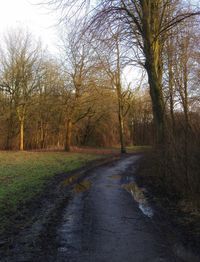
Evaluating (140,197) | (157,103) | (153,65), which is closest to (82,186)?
(140,197)

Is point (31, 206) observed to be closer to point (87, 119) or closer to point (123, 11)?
point (123, 11)

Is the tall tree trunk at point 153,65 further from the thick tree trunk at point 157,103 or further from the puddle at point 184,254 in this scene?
the puddle at point 184,254

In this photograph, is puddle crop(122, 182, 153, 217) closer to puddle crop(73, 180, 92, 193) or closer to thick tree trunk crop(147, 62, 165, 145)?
puddle crop(73, 180, 92, 193)

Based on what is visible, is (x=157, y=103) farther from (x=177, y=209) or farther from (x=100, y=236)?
(x=100, y=236)

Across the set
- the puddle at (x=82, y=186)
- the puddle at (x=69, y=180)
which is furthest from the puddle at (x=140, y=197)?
the puddle at (x=69, y=180)

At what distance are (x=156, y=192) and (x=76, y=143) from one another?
3626 centimetres

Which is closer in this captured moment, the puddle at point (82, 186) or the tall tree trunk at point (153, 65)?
the puddle at point (82, 186)

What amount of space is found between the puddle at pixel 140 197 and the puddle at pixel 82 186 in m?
1.50

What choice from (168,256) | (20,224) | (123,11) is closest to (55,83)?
(123,11)

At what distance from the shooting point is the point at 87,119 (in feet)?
143

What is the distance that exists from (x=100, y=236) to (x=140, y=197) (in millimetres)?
4682

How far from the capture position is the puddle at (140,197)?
8.83 metres

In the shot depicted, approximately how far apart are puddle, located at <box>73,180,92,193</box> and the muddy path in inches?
70.0

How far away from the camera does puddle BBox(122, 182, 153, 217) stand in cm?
883
